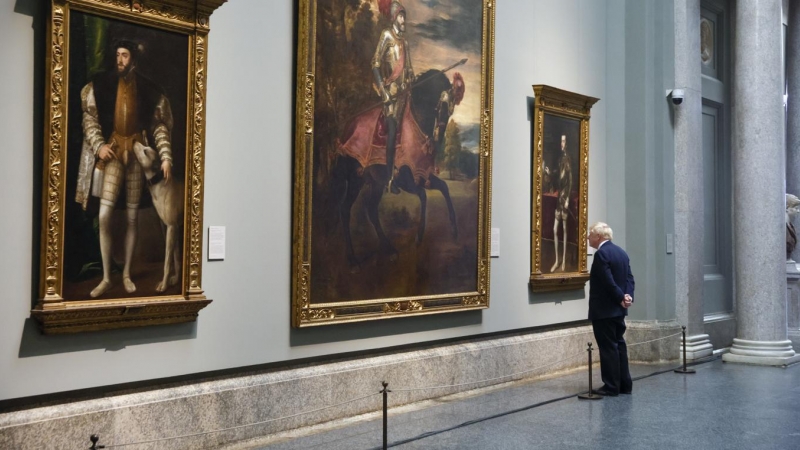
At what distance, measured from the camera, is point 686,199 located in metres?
14.1

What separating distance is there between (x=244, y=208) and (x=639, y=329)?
8.02 metres

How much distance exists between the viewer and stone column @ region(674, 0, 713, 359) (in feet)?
46.2

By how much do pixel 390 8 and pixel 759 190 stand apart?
746cm

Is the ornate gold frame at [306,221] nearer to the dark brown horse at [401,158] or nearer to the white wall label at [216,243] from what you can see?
the dark brown horse at [401,158]

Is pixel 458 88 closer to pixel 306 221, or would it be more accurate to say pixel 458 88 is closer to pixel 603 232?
pixel 603 232

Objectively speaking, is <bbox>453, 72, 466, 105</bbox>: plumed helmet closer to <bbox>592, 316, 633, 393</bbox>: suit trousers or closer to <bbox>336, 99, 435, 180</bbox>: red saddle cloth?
<bbox>336, 99, 435, 180</bbox>: red saddle cloth

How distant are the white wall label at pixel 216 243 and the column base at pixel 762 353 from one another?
30.5 ft

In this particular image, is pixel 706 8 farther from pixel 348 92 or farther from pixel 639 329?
pixel 348 92

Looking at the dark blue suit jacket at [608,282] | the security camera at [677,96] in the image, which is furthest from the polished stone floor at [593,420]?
the security camera at [677,96]

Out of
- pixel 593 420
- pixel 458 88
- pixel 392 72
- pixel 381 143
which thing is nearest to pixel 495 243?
pixel 458 88

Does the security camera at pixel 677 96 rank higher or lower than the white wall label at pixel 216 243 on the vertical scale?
higher

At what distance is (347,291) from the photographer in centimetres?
907

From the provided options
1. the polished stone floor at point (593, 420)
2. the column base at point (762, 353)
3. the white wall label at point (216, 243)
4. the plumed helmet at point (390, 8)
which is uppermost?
the plumed helmet at point (390, 8)

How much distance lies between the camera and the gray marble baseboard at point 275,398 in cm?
656
